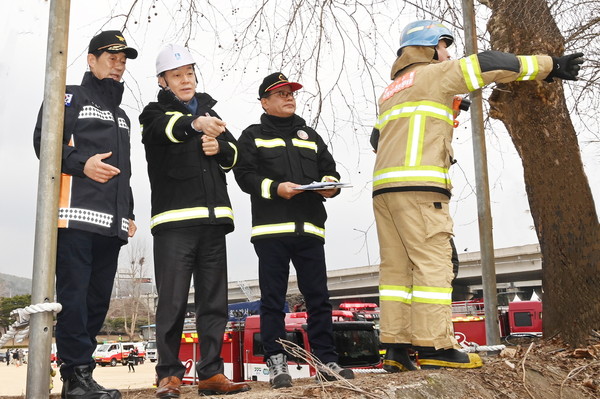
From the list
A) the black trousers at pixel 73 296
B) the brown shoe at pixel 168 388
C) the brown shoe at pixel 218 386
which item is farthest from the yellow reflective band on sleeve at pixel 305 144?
the brown shoe at pixel 168 388

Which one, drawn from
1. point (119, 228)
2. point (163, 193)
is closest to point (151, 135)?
point (163, 193)

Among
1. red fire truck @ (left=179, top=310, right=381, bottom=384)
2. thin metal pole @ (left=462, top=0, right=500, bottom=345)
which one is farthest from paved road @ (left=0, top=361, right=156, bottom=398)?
thin metal pole @ (left=462, top=0, right=500, bottom=345)

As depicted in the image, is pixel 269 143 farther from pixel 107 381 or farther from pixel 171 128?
pixel 107 381

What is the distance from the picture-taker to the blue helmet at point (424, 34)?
4465 mm

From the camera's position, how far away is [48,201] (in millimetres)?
3033

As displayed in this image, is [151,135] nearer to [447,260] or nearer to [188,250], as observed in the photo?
[188,250]

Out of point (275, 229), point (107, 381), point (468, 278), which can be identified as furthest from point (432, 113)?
point (468, 278)

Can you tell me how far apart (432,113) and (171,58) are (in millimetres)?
1794

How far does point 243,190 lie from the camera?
462 cm

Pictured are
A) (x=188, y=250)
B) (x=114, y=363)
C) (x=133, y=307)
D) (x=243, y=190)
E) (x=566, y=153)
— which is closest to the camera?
(x=188, y=250)

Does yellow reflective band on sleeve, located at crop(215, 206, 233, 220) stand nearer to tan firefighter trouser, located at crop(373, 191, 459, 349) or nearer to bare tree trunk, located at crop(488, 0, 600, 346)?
tan firefighter trouser, located at crop(373, 191, 459, 349)

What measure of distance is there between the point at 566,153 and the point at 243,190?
3.42 meters

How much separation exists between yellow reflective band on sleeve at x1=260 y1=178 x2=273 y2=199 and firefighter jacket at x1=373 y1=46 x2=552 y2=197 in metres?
0.76

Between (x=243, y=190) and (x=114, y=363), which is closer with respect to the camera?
(x=243, y=190)
